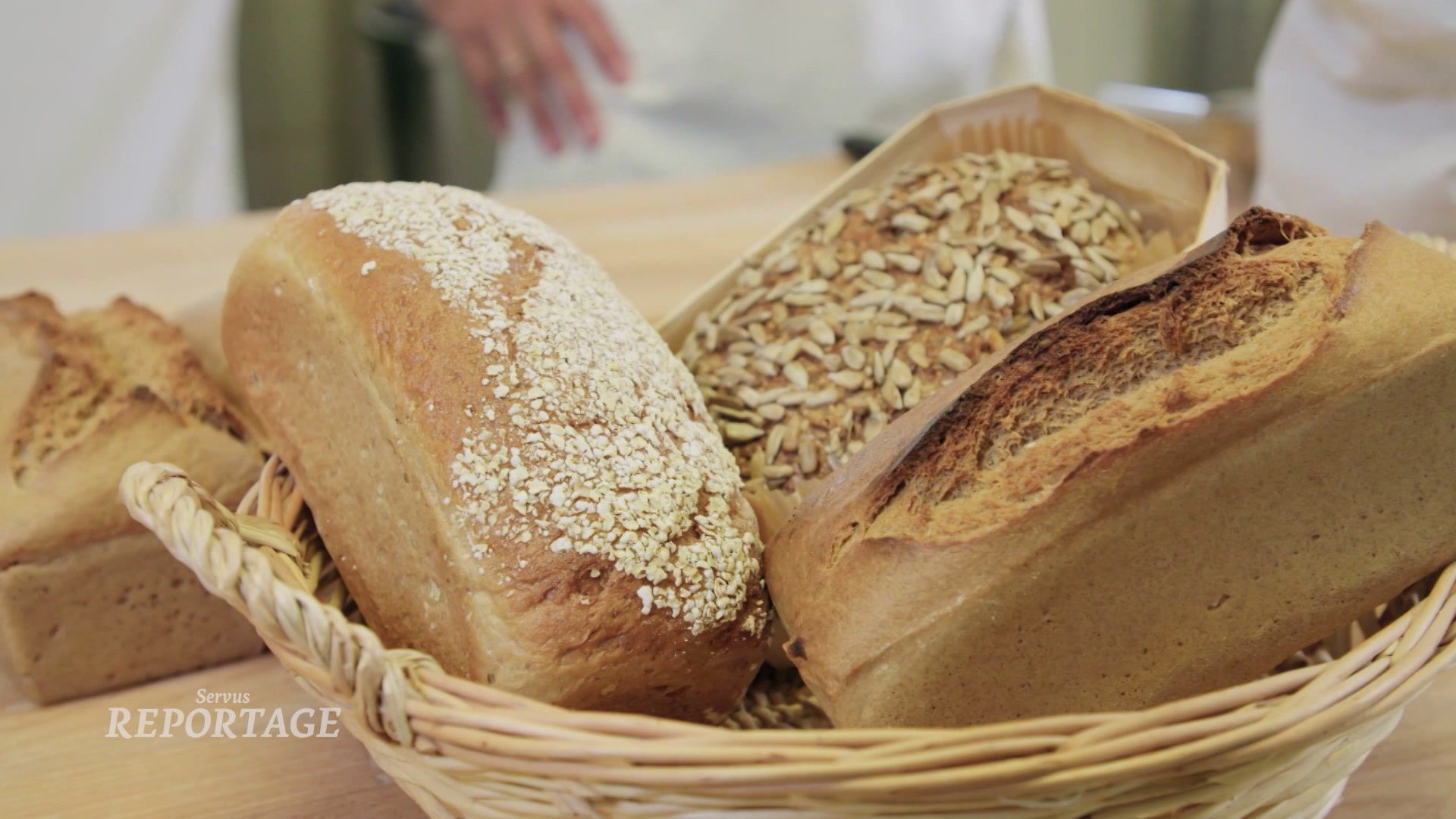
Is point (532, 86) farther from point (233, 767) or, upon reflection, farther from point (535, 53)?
point (233, 767)

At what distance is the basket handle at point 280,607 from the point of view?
2.34 feet

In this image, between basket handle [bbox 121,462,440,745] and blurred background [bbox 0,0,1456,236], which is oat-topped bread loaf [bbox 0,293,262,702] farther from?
blurred background [bbox 0,0,1456,236]

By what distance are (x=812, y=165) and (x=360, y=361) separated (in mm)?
1468

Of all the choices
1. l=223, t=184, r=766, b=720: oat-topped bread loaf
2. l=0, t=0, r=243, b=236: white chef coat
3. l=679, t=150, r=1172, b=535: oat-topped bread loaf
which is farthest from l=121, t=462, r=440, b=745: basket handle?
l=0, t=0, r=243, b=236: white chef coat

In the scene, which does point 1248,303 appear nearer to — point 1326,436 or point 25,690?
point 1326,436

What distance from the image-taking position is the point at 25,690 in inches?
42.4

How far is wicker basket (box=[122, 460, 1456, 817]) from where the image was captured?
0.65 metres

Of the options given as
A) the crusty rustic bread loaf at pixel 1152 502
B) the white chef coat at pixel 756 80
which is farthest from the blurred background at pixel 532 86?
the crusty rustic bread loaf at pixel 1152 502

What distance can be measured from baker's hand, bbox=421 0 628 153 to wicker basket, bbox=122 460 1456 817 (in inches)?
64.2

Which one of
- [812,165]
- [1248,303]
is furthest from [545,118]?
[1248,303]

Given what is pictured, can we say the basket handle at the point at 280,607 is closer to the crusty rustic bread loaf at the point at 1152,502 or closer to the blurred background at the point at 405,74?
the crusty rustic bread loaf at the point at 1152,502

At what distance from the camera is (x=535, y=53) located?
7.59 feet

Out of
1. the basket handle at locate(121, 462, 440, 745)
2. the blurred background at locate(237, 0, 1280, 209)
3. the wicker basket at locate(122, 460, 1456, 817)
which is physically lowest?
the blurred background at locate(237, 0, 1280, 209)

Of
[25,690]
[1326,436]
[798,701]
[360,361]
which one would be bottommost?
Result: [798,701]
